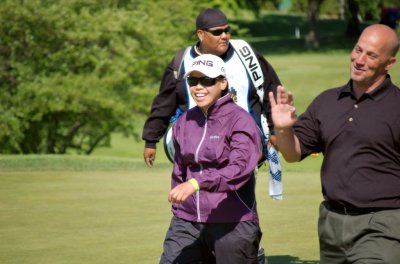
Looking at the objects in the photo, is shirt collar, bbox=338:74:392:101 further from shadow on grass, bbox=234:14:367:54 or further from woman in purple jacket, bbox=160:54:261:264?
shadow on grass, bbox=234:14:367:54

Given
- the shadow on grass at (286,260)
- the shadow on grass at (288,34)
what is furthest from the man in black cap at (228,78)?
the shadow on grass at (288,34)

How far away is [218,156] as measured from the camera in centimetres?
624

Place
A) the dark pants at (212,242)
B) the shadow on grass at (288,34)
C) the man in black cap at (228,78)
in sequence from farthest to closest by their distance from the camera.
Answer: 1. the shadow on grass at (288,34)
2. the man in black cap at (228,78)
3. the dark pants at (212,242)

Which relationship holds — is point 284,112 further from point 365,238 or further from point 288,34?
point 288,34

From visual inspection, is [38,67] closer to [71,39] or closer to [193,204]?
→ [71,39]

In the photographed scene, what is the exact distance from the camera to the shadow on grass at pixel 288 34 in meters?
52.8

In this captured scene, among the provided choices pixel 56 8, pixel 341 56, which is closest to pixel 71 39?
pixel 56 8

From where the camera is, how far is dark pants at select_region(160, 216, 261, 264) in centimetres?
636

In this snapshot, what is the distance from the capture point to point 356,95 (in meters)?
5.68

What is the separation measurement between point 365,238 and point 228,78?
2570 mm

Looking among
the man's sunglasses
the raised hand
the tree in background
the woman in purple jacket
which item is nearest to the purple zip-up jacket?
the woman in purple jacket

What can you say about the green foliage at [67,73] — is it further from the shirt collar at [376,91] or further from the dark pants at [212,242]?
the shirt collar at [376,91]

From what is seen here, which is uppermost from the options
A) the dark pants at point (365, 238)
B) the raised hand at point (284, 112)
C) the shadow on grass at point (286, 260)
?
the raised hand at point (284, 112)

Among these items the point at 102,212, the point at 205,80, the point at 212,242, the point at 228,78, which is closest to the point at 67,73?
the point at 102,212
